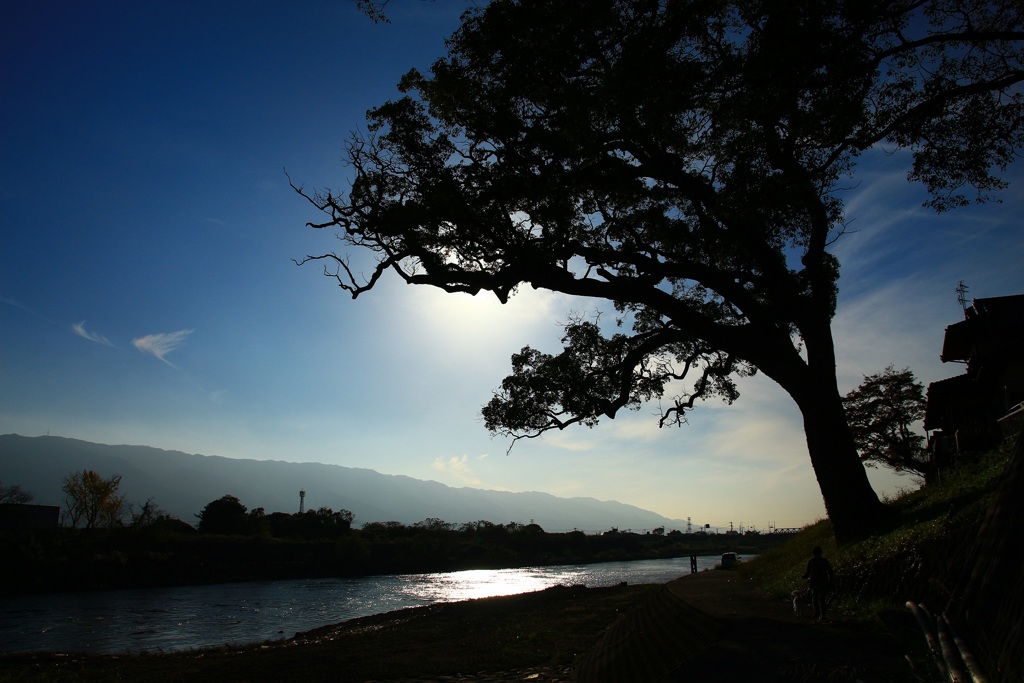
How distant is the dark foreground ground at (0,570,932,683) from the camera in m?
6.94

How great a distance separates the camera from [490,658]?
11008 millimetres

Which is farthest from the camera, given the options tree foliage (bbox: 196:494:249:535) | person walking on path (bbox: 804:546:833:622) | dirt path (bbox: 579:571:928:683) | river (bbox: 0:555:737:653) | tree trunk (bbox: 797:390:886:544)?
tree foliage (bbox: 196:494:249:535)

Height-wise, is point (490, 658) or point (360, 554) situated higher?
point (490, 658)

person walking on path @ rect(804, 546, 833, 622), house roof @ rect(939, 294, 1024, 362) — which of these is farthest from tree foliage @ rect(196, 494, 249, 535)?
person walking on path @ rect(804, 546, 833, 622)

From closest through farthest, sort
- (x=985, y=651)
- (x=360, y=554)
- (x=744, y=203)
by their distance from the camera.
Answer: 1. (x=985, y=651)
2. (x=744, y=203)
3. (x=360, y=554)

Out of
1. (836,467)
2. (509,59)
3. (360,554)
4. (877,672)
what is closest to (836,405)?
(836,467)

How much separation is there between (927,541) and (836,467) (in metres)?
4.54

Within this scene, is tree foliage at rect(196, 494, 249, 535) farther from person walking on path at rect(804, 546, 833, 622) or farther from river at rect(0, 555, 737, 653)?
person walking on path at rect(804, 546, 833, 622)

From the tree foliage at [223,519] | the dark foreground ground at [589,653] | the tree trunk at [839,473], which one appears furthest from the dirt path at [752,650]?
the tree foliage at [223,519]

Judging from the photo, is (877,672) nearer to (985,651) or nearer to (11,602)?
(985,651)

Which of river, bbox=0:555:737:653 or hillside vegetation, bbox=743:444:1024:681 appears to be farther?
river, bbox=0:555:737:653

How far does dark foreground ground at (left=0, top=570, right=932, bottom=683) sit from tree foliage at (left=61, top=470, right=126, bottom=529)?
71.7 m

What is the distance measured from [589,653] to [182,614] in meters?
31.8

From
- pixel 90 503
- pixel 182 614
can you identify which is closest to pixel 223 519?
pixel 90 503
